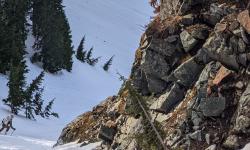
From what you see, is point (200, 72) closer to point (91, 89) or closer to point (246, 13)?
point (246, 13)

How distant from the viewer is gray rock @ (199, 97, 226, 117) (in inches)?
525

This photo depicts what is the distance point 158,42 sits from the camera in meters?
16.7

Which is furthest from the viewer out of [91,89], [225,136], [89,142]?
[91,89]

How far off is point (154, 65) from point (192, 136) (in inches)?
149

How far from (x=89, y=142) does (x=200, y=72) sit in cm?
850

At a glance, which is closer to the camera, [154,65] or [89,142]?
[154,65]

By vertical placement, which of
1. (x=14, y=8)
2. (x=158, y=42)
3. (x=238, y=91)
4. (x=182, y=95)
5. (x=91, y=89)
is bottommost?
(x=238, y=91)

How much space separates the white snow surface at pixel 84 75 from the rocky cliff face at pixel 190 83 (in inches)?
68.6

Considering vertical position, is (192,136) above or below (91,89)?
below

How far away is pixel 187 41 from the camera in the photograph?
1593 cm

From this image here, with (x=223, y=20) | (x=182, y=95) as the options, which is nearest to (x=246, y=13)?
(x=223, y=20)

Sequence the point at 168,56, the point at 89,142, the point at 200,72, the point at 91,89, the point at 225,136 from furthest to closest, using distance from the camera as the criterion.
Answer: the point at 91,89 < the point at 89,142 < the point at 168,56 < the point at 200,72 < the point at 225,136

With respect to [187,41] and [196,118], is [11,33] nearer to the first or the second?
[187,41]

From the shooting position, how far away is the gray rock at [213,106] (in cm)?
1334
